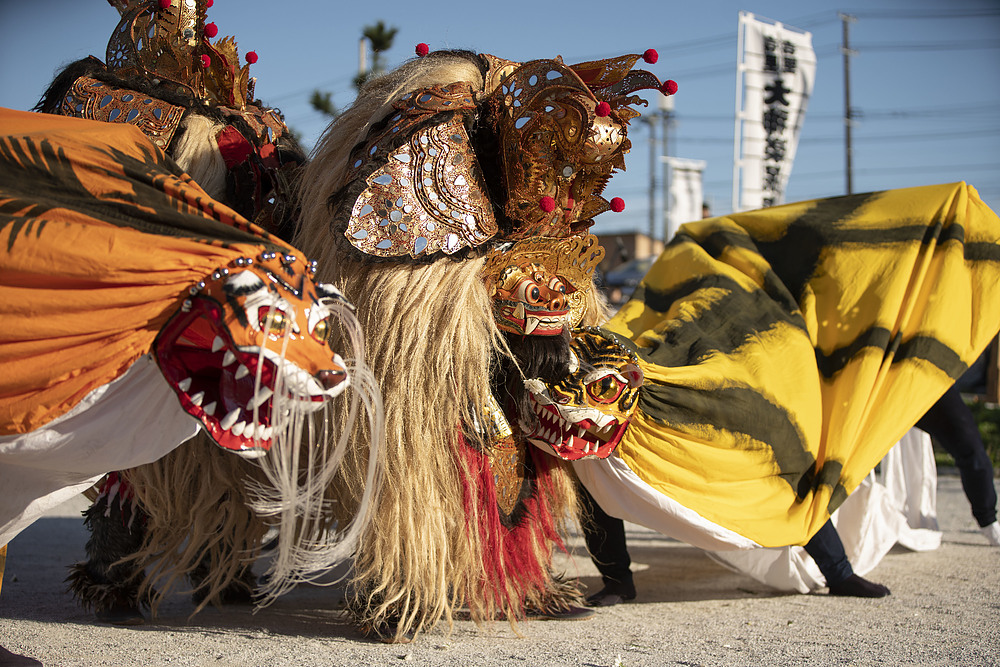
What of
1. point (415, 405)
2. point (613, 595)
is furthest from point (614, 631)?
point (415, 405)

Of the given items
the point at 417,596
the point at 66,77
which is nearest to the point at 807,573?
the point at 417,596

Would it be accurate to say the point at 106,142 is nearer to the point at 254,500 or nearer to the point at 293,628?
the point at 254,500

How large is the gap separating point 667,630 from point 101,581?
6.72 ft

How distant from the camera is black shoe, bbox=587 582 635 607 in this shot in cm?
341

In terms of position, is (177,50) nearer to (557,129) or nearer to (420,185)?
(420,185)

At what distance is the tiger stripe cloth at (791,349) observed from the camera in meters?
3.08

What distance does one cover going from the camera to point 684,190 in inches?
538

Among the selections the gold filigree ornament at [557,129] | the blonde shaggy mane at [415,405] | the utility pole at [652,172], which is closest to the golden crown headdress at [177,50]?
the blonde shaggy mane at [415,405]

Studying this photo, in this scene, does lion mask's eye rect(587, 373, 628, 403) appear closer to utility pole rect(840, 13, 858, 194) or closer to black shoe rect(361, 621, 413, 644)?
black shoe rect(361, 621, 413, 644)

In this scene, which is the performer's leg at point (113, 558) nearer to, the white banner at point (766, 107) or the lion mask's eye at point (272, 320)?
the lion mask's eye at point (272, 320)

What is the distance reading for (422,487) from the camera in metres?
2.64

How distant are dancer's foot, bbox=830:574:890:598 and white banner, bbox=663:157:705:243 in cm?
1017

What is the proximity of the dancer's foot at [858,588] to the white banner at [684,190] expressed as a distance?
10.2 metres

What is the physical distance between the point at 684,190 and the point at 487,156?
1137 centimetres
